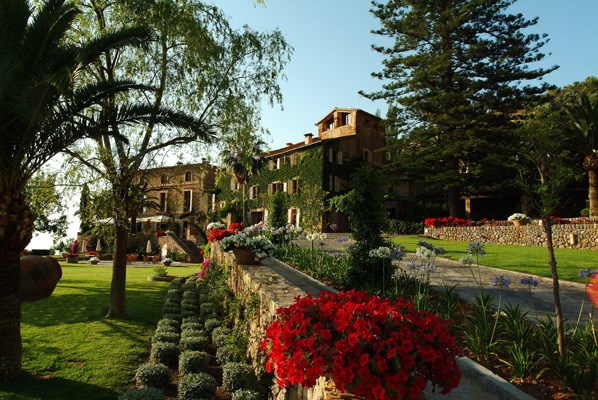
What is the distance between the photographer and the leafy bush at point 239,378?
5618mm

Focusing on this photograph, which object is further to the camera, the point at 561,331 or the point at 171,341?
the point at 171,341

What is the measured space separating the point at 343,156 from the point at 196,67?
24.7 meters

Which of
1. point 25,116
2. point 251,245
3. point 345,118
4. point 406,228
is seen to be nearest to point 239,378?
point 251,245

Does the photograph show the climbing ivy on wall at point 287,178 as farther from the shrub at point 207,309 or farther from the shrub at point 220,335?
the shrub at point 220,335

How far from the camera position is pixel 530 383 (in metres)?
4.20

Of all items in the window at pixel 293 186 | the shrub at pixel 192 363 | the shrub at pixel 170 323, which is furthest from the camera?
the window at pixel 293 186

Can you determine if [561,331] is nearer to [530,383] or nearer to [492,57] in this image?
[530,383]

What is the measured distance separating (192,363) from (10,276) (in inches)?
143

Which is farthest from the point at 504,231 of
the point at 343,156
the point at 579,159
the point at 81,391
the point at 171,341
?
the point at 81,391

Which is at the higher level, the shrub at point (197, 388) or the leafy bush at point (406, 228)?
the leafy bush at point (406, 228)

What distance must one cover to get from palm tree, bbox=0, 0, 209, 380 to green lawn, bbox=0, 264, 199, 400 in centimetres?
74

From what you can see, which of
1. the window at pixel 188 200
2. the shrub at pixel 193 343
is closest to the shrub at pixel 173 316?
the shrub at pixel 193 343

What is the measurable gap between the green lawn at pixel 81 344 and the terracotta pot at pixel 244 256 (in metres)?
2.66

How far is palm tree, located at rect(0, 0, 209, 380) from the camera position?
22.5 feet
